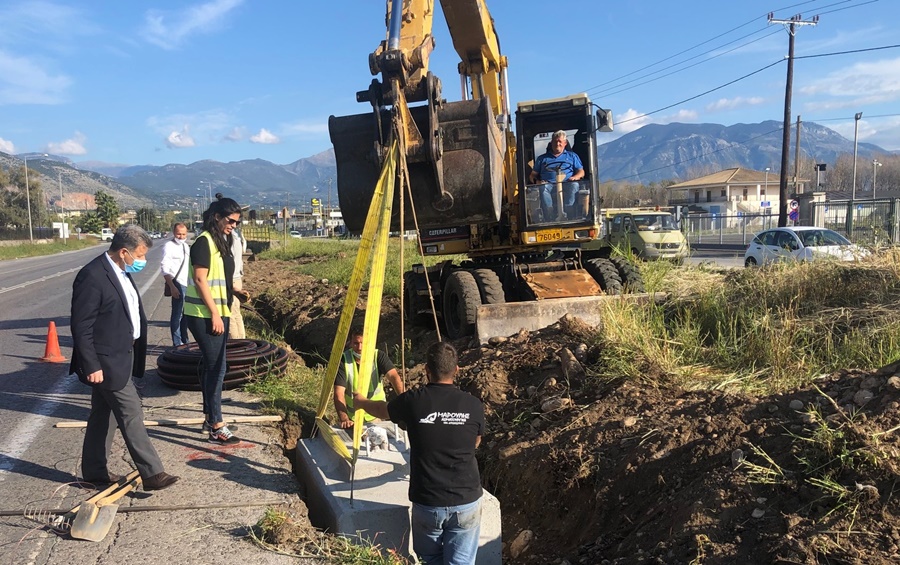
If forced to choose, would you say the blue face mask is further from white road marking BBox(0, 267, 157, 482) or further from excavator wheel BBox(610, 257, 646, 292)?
excavator wheel BBox(610, 257, 646, 292)

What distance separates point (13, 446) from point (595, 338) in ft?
17.0

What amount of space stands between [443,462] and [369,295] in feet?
4.43

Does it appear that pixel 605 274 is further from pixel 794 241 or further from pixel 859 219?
pixel 859 219

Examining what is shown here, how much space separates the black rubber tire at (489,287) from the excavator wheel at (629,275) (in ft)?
5.54

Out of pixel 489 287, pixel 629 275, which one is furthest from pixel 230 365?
pixel 629 275

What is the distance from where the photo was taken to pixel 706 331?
7.74 m

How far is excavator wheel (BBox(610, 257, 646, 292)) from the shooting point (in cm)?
972

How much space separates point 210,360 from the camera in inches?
221

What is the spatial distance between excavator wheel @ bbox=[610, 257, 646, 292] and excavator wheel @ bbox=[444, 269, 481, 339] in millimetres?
2065

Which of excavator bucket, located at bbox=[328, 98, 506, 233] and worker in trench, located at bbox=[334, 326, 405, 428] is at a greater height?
excavator bucket, located at bbox=[328, 98, 506, 233]

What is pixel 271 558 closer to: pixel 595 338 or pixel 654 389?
pixel 654 389

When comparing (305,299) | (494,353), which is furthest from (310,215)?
(494,353)

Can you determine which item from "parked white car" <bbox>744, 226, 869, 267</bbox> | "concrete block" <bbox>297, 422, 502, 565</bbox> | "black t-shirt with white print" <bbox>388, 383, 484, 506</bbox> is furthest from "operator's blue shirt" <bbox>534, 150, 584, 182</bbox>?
"parked white car" <bbox>744, 226, 869, 267</bbox>

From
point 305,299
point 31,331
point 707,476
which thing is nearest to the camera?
point 707,476
